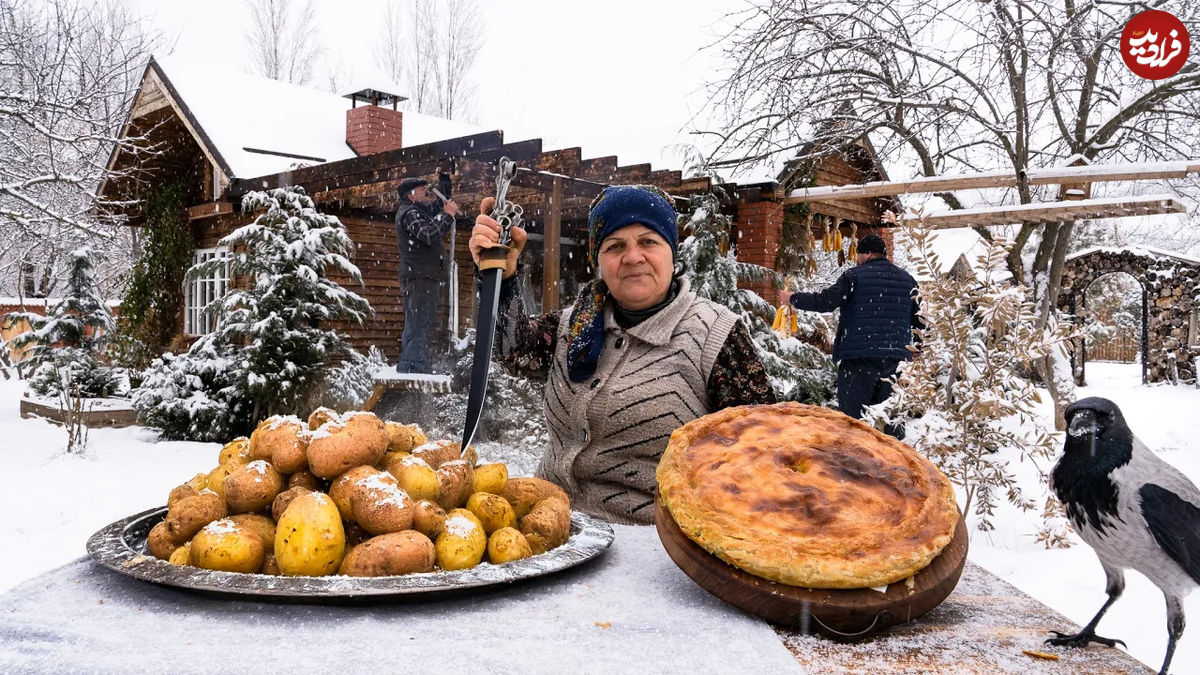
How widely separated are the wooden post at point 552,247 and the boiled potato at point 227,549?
754 cm

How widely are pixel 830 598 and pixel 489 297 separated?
992 mm

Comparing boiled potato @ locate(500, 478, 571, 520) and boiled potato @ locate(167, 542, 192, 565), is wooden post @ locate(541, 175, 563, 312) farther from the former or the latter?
boiled potato @ locate(167, 542, 192, 565)

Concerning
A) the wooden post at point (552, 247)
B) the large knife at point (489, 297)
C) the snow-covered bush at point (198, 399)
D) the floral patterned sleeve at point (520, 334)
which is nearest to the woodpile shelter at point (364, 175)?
the wooden post at point (552, 247)

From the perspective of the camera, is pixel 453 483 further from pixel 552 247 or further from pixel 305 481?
pixel 552 247

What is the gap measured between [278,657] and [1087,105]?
914 cm

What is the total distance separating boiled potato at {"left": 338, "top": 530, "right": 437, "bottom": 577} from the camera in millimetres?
1172

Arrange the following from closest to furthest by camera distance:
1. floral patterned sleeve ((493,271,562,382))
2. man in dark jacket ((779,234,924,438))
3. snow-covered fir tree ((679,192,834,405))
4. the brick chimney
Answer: floral patterned sleeve ((493,271,562,382)) → man in dark jacket ((779,234,924,438)) → snow-covered fir tree ((679,192,834,405)) → the brick chimney

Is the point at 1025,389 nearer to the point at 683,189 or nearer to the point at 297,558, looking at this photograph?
the point at 297,558

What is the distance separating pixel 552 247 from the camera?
9.08 m

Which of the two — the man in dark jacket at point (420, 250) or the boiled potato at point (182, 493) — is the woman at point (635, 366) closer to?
the boiled potato at point (182, 493)

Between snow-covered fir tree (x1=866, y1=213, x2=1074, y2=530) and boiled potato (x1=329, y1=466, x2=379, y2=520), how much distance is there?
3.33 metres

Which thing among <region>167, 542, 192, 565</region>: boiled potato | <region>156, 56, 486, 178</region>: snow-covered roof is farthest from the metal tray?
<region>156, 56, 486, 178</region>: snow-covered roof

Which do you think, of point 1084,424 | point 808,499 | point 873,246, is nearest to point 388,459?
point 808,499

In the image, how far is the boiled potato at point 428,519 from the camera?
1.27m
